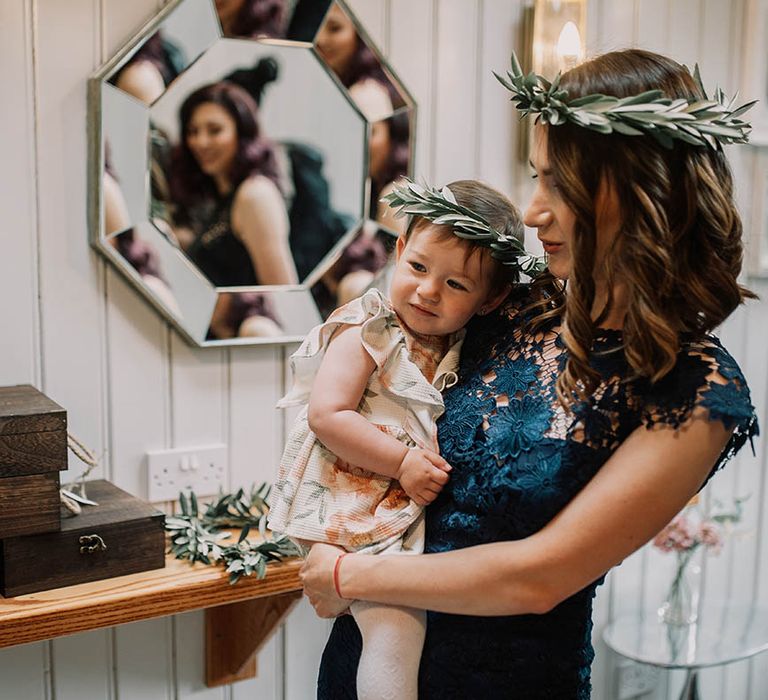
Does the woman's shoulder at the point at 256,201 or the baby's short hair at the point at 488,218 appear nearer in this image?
the baby's short hair at the point at 488,218

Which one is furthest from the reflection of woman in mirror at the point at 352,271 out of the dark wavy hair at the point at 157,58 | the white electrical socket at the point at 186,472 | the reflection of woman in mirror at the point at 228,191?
the dark wavy hair at the point at 157,58

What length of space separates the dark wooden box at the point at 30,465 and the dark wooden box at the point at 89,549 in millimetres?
33

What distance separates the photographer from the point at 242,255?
5.81 feet

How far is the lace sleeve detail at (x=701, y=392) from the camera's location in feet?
3.38

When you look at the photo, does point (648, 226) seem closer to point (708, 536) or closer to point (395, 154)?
point (395, 154)

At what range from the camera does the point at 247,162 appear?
1.74 meters

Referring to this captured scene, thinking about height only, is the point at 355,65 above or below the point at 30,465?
above

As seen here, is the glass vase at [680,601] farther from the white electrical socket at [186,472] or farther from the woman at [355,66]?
the woman at [355,66]

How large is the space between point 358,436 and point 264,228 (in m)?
0.67

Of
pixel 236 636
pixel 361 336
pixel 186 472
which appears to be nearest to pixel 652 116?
pixel 361 336

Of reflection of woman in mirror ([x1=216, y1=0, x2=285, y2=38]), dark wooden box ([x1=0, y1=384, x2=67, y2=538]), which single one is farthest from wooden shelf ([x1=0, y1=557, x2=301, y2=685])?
reflection of woman in mirror ([x1=216, y1=0, x2=285, y2=38])

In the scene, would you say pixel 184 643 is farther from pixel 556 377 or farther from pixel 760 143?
pixel 760 143

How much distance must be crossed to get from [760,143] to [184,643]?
6.22 ft

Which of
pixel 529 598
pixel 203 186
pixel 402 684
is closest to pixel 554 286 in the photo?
pixel 529 598
